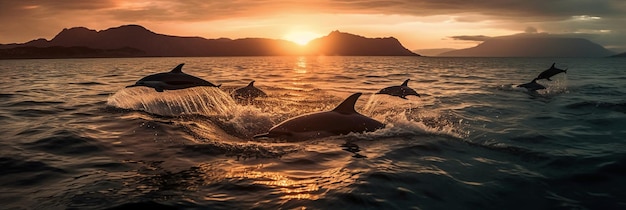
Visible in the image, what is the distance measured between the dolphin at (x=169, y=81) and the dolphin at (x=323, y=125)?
5.98 metres

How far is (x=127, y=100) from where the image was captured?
63.2 feet

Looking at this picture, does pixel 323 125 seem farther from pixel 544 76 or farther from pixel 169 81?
pixel 544 76

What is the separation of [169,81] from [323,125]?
23.2 ft

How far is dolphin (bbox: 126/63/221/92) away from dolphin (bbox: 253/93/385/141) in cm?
598

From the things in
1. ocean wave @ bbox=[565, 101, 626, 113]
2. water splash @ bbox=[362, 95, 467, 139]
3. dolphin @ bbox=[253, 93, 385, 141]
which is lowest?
ocean wave @ bbox=[565, 101, 626, 113]

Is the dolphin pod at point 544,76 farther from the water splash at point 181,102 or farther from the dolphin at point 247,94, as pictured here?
the water splash at point 181,102

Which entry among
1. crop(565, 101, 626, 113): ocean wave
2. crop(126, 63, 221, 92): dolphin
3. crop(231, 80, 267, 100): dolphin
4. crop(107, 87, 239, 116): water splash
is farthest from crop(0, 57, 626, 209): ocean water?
crop(231, 80, 267, 100): dolphin

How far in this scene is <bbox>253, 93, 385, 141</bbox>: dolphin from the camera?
10.7m

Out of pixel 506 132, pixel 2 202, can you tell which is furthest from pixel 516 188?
pixel 2 202

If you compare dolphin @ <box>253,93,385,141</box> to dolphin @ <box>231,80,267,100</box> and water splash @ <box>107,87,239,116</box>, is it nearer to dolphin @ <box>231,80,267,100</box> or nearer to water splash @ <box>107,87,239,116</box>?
water splash @ <box>107,87,239,116</box>

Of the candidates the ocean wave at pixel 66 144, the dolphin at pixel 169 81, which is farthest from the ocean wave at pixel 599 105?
the ocean wave at pixel 66 144

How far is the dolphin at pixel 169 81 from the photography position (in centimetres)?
1504

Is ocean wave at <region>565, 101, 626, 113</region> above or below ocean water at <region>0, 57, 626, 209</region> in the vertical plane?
below

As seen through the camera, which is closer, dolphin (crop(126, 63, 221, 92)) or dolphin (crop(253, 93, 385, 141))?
dolphin (crop(253, 93, 385, 141))
